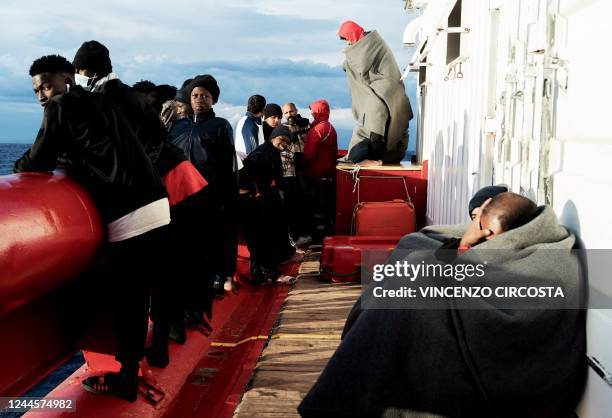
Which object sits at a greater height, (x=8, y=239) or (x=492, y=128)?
(x=492, y=128)

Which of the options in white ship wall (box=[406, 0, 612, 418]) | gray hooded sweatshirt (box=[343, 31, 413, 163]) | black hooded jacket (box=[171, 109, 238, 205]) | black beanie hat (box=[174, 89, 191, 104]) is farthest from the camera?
gray hooded sweatshirt (box=[343, 31, 413, 163])

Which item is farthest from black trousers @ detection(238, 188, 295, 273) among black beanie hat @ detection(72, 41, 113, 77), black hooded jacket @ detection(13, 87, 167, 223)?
black hooded jacket @ detection(13, 87, 167, 223)

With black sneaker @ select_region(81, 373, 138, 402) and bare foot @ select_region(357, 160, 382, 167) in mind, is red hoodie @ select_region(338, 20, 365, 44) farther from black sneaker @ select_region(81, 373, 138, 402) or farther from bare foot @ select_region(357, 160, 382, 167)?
black sneaker @ select_region(81, 373, 138, 402)

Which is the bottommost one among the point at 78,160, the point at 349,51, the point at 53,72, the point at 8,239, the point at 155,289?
the point at 155,289

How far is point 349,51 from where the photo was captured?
22.5ft

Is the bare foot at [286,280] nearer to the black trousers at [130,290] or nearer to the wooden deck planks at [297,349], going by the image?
the wooden deck planks at [297,349]

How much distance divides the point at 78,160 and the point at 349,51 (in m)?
4.76

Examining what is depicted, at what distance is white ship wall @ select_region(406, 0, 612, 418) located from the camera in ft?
5.49

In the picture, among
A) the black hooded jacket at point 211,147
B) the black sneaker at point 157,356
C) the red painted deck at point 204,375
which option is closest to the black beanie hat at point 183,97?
the black hooded jacket at point 211,147

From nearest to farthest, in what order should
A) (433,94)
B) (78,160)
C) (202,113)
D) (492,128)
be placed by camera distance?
(78,160) → (492,128) → (202,113) → (433,94)

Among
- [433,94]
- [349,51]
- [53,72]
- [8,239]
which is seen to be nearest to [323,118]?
[349,51]

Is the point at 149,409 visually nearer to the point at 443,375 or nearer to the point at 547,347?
the point at 443,375

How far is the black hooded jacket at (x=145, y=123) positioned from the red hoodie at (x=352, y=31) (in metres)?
4.01

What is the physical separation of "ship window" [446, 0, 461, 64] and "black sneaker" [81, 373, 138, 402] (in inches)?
121
